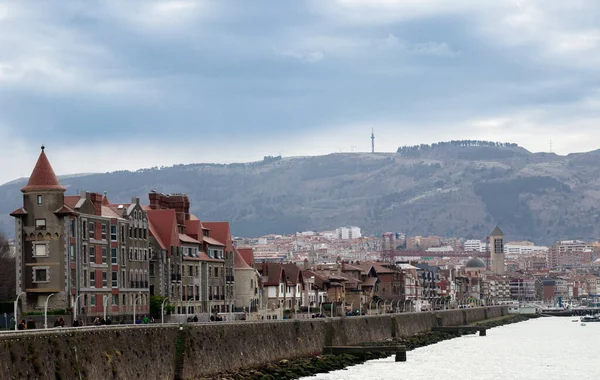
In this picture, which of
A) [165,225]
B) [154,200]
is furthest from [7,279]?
[165,225]

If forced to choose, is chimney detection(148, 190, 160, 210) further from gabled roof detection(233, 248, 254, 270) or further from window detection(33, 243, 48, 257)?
window detection(33, 243, 48, 257)

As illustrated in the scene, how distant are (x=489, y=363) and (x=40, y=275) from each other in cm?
5244

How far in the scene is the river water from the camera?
10969 cm

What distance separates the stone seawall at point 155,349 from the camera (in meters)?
57.7

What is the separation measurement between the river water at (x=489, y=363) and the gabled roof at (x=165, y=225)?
23.7 metres

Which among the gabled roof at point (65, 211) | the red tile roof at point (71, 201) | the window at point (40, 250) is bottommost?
the window at point (40, 250)

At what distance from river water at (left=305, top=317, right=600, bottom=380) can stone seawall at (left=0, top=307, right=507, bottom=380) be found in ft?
16.0

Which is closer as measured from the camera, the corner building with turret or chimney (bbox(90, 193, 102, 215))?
the corner building with turret

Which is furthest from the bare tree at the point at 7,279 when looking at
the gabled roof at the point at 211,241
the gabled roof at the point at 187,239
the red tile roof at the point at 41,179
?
the red tile roof at the point at 41,179

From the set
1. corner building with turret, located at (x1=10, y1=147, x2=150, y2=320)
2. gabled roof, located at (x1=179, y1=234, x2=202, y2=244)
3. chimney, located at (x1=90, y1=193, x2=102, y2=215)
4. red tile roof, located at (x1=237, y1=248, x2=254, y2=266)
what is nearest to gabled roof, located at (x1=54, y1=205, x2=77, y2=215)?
corner building with turret, located at (x1=10, y1=147, x2=150, y2=320)

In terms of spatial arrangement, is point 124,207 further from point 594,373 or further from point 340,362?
point 594,373

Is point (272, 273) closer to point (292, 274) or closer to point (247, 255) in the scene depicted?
point (247, 255)

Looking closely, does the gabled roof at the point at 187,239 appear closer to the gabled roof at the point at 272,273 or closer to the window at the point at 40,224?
the window at the point at 40,224

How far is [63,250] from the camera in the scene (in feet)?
331
